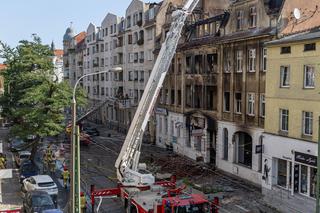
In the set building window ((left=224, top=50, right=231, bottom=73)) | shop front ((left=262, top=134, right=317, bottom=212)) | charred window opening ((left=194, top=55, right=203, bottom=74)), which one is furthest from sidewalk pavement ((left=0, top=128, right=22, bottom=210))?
building window ((left=224, top=50, right=231, bottom=73))

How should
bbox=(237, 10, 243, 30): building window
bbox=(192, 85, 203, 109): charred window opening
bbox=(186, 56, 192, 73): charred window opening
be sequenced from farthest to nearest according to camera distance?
bbox=(186, 56, 192, 73): charred window opening < bbox=(192, 85, 203, 109): charred window opening < bbox=(237, 10, 243, 30): building window

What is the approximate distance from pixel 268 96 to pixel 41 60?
63.7ft

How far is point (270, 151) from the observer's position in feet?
86.6

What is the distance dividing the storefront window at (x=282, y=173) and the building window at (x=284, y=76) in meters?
4.87

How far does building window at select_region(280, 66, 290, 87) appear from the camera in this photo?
2512 centimetres

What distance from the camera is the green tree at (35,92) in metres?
31.9

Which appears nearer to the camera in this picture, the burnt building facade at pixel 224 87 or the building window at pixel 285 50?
the building window at pixel 285 50

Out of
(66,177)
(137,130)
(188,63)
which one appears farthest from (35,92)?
(188,63)

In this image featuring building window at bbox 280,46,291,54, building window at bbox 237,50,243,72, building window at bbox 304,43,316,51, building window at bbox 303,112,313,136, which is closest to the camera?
building window at bbox 304,43,316,51

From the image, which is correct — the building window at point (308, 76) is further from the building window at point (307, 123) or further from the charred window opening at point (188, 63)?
the charred window opening at point (188, 63)

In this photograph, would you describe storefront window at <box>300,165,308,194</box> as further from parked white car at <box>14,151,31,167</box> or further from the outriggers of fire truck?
parked white car at <box>14,151,31,167</box>

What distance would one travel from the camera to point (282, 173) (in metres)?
25.7

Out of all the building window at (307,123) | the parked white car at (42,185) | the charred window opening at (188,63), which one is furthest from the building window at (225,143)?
the parked white car at (42,185)

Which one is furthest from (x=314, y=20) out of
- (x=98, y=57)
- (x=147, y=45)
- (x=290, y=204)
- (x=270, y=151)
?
(x=98, y=57)
